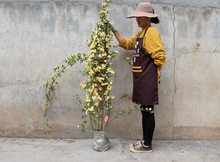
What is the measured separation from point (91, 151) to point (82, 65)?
1.05 m

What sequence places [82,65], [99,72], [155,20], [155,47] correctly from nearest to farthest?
[155,47] < [99,72] < [155,20] < [82,65]

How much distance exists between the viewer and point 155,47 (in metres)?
2.25

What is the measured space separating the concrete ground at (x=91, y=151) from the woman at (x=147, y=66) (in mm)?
189

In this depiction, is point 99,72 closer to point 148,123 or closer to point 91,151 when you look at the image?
point 148,123

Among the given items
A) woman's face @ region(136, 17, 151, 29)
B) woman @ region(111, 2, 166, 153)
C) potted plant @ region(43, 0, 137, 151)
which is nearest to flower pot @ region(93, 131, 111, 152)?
potted plant @ region(43, 0, 137, 151)

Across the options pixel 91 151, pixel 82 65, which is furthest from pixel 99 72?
pixel 91 151

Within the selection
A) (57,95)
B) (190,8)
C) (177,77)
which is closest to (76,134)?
(57,95)

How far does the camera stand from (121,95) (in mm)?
2787

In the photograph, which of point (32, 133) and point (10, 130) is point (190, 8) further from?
point (10, 130)

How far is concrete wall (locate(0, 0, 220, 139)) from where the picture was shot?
2.75m

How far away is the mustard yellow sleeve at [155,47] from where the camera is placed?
2238 millimetres

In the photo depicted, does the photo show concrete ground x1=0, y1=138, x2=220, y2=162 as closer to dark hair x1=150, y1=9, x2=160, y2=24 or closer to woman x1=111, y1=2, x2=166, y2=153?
woman x1=111, y1=2, x2=166, y2=153

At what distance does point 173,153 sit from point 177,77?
942 mm

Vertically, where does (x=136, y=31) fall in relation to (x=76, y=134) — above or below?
above
